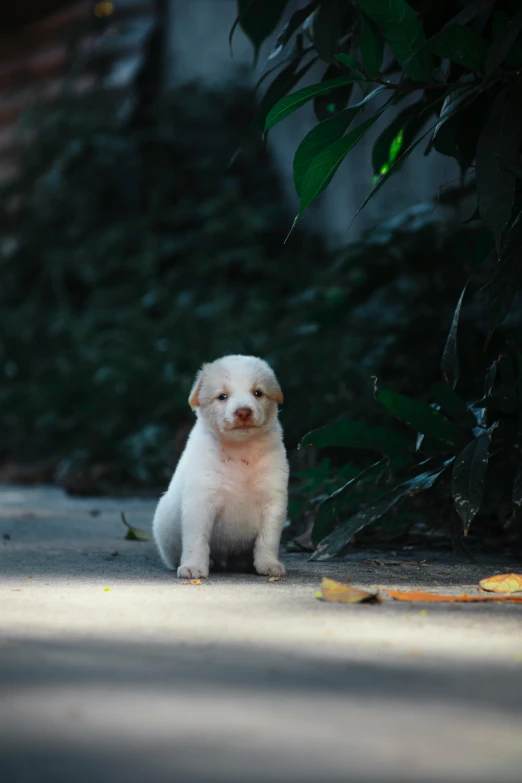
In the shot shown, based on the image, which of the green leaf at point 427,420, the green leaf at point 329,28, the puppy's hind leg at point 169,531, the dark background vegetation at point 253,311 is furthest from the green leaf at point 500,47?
the puppy's hind leg at point 169,531

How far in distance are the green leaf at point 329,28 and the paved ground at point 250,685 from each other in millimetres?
1587

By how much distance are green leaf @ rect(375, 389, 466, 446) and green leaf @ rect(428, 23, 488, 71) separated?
0.99 m

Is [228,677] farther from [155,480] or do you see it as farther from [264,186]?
[264,186]

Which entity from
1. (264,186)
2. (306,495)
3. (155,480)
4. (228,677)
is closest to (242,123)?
Answer: (264,186)

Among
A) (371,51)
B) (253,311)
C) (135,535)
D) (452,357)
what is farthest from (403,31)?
(253,311)

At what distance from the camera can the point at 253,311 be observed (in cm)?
831

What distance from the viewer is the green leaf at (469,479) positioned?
3193 millimetres

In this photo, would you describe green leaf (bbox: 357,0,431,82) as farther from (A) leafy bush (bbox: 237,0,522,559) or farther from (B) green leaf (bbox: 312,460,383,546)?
(B) green leaf (bbox: 312,460,383,546)

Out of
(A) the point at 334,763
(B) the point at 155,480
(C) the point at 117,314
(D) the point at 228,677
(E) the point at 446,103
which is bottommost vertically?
(B) the point at 155,480

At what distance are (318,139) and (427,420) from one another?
928 millimetres

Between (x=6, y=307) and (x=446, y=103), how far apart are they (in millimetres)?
8383

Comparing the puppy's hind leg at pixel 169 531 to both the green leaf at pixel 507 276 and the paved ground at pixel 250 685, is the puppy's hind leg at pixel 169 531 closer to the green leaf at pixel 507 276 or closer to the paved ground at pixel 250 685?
the paved ground at pixel 250 685

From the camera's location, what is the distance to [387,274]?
5.55m

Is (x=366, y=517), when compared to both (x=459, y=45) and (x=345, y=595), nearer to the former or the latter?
Result: (x=345, y=595)
